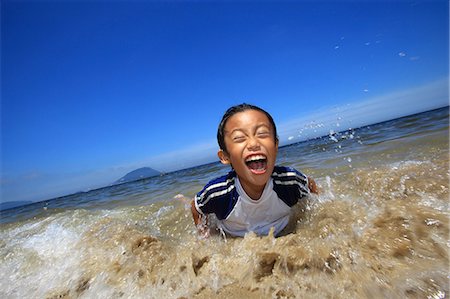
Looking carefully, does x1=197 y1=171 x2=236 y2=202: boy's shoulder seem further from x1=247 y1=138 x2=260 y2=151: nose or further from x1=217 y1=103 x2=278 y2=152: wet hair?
x1=247 y1=138 x2=260 y2=151: nose

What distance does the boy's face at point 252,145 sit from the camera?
7.70 ft

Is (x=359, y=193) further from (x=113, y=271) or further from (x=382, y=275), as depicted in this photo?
(x=113, y=271)

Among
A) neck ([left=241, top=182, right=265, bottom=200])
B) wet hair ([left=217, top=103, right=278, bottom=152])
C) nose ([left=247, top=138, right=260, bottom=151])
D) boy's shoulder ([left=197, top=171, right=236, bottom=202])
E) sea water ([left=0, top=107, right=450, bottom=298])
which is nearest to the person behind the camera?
sea water ([left=0, top=107, right=450, bottom=298])

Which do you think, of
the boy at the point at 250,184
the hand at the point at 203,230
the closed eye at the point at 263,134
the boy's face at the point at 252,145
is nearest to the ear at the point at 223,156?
the boy at the point at 250,184

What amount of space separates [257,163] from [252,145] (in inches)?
7.8

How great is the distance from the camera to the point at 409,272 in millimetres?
1426

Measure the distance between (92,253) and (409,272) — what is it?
8.12 ft

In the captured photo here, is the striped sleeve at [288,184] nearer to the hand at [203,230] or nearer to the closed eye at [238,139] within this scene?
the closed eye at [238,139]

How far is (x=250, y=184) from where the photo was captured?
8.66ft

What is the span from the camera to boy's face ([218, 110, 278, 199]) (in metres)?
2.35

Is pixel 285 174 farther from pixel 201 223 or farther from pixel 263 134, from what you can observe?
pixel 201 223

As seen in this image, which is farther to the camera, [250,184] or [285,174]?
[285,174]

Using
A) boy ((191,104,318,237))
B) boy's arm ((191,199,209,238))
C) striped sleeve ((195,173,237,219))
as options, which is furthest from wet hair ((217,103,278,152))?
boy's arm ((191,199,209,238))

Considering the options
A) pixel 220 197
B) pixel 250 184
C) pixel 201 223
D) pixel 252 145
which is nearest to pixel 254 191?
pixel 250 184
